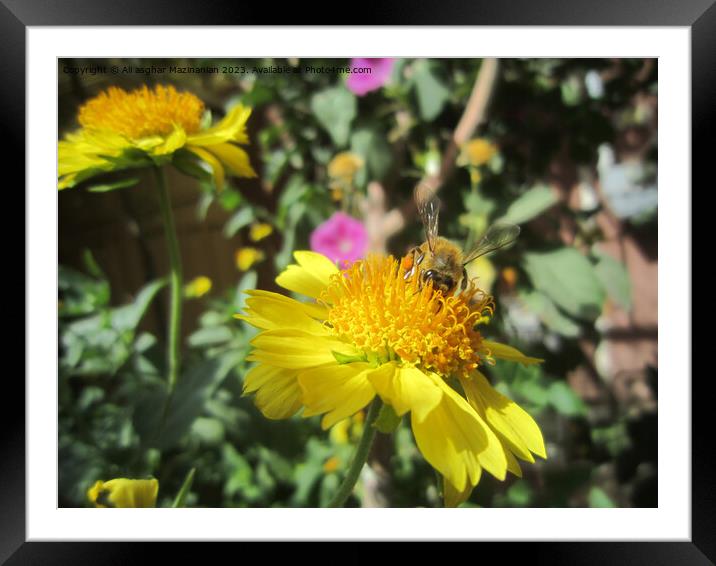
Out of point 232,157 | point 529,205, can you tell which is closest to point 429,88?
point 529,205

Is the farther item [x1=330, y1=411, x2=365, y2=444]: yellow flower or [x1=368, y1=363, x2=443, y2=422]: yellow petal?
[x1=330, y1=411, x2=365, y2=444]: yellow flower

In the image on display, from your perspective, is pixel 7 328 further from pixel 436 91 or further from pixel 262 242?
pixel 436 91

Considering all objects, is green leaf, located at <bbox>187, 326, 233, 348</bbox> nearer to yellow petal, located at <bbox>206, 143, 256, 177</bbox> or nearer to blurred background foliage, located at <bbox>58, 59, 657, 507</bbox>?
blurred background foliage, located at <bbox>58, 59, 657, 507</bbox>

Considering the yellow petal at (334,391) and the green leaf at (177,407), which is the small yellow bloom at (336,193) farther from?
the yellow petal at (334,391)

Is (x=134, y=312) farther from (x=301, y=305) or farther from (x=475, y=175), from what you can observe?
(x=475, y=175)

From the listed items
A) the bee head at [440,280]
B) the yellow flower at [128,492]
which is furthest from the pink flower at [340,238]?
the yellow flower at [128,492]

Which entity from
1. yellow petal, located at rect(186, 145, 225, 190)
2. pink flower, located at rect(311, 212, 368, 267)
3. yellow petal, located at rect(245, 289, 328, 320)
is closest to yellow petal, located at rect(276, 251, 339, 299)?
yellow petal, located at rect(245, 289, 328, 320)
